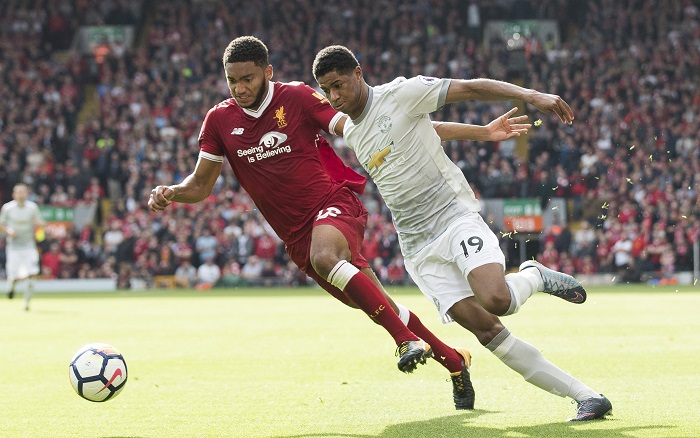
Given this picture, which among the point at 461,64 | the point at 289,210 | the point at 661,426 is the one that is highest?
the point at 461,64

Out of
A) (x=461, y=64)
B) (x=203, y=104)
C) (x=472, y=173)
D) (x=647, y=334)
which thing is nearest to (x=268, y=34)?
(x=203, y=104)

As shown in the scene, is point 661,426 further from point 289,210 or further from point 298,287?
point 298,287

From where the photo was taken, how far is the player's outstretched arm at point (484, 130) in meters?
7.18

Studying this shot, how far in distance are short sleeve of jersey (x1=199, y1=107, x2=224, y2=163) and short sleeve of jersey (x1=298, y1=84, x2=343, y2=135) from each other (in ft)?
2.26

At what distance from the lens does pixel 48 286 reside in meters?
29.4

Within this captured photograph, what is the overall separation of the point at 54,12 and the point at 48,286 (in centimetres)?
1464

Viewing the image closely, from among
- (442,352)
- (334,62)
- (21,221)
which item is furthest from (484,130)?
(21,221)

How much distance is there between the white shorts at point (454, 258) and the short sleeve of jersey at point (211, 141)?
5.72ft

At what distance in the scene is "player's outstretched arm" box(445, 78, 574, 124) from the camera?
244 inches

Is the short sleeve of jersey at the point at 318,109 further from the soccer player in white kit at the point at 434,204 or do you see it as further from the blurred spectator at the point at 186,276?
the blurred spectator at the point at 186,276

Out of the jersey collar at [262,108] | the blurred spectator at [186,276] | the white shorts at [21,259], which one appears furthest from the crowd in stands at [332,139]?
the jersey collar at [262,108]

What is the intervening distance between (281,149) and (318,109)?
1.39 feet

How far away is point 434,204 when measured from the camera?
6945 millimetres

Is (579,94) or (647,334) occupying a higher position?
(579,94)
